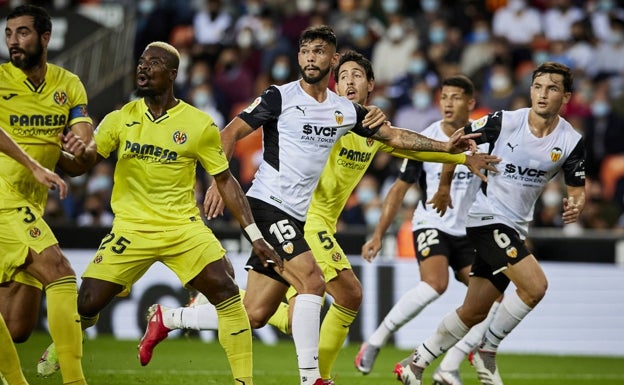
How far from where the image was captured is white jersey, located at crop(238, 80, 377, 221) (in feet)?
31.8

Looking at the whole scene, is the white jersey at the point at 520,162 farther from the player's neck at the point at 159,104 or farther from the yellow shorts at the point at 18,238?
the yellow shorts at the point at 18,238

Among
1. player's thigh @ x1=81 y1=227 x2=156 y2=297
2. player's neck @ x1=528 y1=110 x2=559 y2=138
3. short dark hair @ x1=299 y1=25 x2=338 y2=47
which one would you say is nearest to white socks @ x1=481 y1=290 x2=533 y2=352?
player's neck @ x1=528 y1=110 x2=559 y2=138

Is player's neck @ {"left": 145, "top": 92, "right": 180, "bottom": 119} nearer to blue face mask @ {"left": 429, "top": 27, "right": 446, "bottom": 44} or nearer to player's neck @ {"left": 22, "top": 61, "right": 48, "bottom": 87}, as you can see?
player's neck @ {"left": 22, "top": 61, "right": 48, "bottom": 87}

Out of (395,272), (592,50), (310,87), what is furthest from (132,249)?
(592,50)

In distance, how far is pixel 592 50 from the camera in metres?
21.2

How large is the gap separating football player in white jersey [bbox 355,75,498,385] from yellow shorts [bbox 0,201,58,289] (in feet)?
13.2

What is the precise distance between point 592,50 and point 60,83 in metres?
14.1

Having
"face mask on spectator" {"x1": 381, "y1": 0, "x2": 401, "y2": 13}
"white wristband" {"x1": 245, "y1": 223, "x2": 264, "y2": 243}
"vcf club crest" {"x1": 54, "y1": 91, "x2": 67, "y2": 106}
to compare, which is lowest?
"white wristband" {"x1": 245, "y1": 223, "x2": 264, "y2": 243}

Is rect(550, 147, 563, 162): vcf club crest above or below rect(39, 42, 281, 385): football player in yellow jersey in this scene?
above

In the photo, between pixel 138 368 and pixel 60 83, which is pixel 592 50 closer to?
Answer: pixel 138 368

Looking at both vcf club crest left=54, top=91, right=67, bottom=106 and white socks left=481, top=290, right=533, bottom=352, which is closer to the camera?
vcf club crest left=54, top=91, right=67, bottom=106

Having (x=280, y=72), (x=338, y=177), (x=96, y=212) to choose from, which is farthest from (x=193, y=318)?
(x=280, y=72)

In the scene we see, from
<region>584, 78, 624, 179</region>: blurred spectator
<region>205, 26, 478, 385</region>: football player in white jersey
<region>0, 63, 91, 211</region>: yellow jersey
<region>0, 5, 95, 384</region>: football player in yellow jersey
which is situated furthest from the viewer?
<region>584, 78, 624, 179</region>: blurred spectator

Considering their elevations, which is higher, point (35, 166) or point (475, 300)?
point (35, 166)
